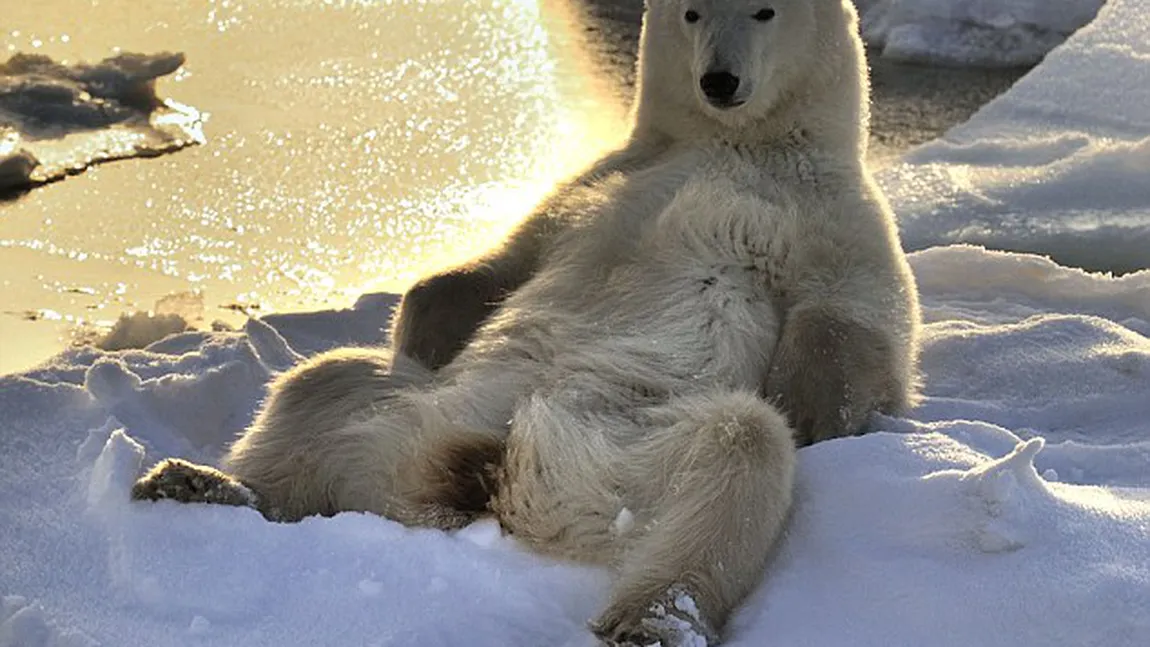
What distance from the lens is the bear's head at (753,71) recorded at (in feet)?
10.9

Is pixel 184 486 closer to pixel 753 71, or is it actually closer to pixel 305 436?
pixel 305 436

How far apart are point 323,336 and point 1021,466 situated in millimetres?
2247

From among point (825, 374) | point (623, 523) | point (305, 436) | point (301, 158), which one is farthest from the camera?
point (301, 158)

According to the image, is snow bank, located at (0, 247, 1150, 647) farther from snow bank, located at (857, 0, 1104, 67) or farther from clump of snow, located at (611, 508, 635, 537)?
snow bank, located at (857, 0, 1104, 67)

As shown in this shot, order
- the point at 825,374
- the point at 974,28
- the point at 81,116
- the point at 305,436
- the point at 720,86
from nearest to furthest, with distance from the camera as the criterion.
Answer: the point at 825,374 < the point at 305,436 < the point at 720,86 < the point at 81,116 < the point at 974,28

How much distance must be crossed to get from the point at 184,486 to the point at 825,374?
116 centimetres

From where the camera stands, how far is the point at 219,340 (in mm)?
4051

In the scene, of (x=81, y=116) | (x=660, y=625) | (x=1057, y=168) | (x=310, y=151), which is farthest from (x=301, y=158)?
A: (x=660, y=625)

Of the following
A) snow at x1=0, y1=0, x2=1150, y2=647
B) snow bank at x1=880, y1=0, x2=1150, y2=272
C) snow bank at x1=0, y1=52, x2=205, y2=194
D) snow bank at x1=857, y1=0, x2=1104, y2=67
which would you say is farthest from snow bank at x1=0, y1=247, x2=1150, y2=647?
snow bank at x1=857, y1=0, x2=1104, y2=67

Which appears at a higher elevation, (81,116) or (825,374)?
(825,374)

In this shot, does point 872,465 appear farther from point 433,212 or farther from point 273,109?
point 273,109

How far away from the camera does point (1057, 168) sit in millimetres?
5691

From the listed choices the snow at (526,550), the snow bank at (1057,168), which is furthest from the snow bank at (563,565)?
the snow bank at (1057,168)

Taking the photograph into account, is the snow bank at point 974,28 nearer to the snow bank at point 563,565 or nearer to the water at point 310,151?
the water at point 310,151
